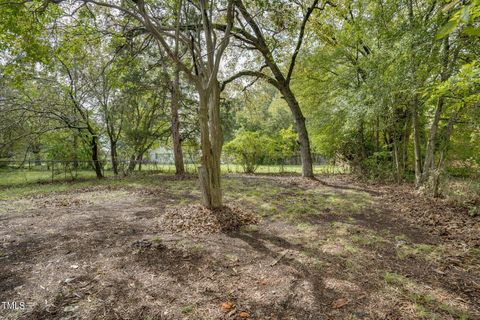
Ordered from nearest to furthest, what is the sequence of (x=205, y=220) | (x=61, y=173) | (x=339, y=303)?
1. (x=339, y=303)
2. (x=205, y=220)
3. (x=61, y=173)

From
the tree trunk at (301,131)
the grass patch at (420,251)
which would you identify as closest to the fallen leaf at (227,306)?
the grass patch at (420,251)

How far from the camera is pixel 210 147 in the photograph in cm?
461

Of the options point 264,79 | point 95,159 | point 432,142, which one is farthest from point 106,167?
point 432,142

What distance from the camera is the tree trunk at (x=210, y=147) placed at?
14.8 feet

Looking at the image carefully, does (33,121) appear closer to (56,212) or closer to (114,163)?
(114,163)

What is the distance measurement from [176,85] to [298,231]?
9212mm

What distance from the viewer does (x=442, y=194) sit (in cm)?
581

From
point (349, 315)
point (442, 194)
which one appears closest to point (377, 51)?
point (442, 194)

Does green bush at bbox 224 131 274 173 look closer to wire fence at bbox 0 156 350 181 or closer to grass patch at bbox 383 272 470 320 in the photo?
wire fence at bbox 0 156 350 181

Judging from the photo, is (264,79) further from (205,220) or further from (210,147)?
→ (205,220)

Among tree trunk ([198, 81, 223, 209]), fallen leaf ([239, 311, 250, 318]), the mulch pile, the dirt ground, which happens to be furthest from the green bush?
fallen leaf ([239, 311, 250, 318])

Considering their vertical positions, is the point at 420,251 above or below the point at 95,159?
below

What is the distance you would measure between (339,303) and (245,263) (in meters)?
1.18

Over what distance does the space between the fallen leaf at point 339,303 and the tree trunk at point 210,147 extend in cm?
294
